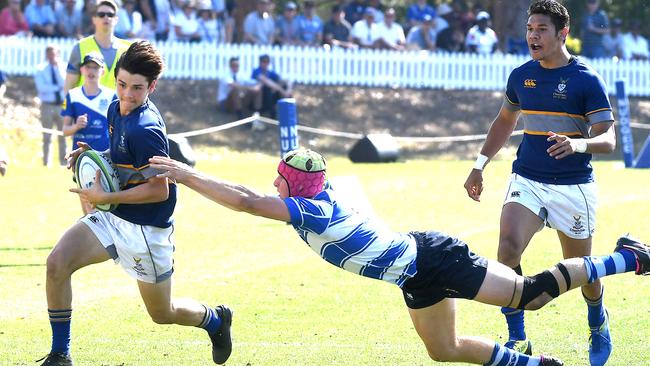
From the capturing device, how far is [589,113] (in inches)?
322

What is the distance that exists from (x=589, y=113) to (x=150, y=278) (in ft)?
9.92

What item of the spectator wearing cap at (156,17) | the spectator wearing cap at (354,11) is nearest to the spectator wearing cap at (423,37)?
the spectator wearing cap at (354,11)

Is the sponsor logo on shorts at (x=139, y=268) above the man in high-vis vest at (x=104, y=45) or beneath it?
beneath

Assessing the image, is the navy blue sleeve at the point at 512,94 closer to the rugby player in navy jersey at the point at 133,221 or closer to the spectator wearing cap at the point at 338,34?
the rugby player in navy jersey at the point at 133,221

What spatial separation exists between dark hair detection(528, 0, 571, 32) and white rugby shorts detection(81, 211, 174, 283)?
282 centimetres

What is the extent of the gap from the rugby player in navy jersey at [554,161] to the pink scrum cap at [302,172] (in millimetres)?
2027

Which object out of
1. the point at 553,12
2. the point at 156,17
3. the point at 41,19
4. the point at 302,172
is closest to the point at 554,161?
the point at 553,12

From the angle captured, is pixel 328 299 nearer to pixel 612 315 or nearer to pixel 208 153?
pixel 612 315

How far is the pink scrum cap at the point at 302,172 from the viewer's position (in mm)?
6590

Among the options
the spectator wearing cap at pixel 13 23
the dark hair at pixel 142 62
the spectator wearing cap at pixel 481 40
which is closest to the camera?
the dark hair at pixel 142 62

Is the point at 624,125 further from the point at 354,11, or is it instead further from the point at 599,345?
the point at 599,345

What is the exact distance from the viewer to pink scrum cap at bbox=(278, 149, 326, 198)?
659 centimetres

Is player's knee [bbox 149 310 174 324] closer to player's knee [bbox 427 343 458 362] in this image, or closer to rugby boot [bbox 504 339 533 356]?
player's knee [bbox 427 343 458 362]

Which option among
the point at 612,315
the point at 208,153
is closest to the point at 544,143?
the point at 612,315
